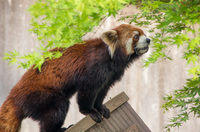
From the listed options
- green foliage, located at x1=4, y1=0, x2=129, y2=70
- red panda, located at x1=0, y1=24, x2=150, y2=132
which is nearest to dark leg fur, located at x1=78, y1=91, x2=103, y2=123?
red panda, located at x1=0, y1=24, x2=150, y2=132

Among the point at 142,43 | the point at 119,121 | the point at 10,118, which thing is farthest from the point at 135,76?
the point at 10,118

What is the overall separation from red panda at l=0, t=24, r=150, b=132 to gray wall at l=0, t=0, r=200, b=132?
1.57 metres

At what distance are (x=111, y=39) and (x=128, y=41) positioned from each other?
18cm

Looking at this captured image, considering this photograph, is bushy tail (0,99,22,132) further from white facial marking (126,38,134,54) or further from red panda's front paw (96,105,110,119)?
white facial marking (126,38,134,54)

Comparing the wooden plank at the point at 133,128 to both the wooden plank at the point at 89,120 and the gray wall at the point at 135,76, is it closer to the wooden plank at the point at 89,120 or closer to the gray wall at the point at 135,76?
the wooden plank at the point at 89,120

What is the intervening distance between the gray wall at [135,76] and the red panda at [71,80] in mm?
1572

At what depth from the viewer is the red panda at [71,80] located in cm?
257

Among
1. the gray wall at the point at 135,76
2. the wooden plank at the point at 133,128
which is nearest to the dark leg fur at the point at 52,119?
the wooden plank at the point at 133,128

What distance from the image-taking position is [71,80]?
2.70 meters

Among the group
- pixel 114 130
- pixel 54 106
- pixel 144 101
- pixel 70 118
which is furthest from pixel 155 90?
pixel 54 106

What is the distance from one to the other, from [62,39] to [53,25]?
153 mm

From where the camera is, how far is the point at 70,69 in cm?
269

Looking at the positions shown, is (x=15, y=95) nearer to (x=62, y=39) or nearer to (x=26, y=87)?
(x=26, y=87)

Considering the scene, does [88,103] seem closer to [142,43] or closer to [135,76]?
[142,43]
